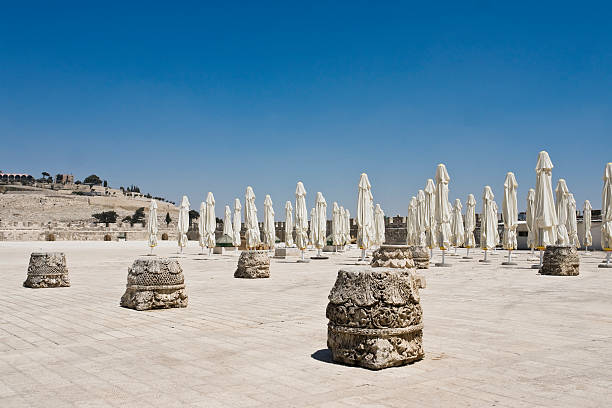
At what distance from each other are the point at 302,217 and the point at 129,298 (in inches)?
674

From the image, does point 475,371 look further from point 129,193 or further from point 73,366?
point 129,193

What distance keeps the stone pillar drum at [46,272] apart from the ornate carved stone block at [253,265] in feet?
15.9

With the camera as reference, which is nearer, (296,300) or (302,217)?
(296,300)

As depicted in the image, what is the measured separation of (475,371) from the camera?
5.02 meters

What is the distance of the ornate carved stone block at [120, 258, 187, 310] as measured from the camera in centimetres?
930

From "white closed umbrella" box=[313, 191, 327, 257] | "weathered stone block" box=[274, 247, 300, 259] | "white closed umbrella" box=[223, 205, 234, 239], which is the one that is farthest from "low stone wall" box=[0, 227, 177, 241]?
"white closed umbrella" box=[313, 191, 327, 257]

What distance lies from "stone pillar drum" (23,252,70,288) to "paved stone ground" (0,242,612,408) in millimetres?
1704

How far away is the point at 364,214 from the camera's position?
2284cm

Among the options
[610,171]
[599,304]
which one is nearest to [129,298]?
[599,304]

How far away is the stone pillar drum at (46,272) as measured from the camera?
41.9 ft

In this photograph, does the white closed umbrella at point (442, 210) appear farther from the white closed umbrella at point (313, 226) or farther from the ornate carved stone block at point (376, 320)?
the ornate carved stone block at point (376, 320)

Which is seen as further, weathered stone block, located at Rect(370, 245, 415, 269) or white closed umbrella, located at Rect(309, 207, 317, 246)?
white closed umbrella, located at Rect(309, 207, 317, 246)

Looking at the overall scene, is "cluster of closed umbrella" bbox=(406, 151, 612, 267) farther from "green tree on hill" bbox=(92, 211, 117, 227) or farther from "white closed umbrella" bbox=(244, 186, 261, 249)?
"green tree on hill" bbox=(92, 211, 117, 227)

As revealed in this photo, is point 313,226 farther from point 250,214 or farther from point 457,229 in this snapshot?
point 457,229
